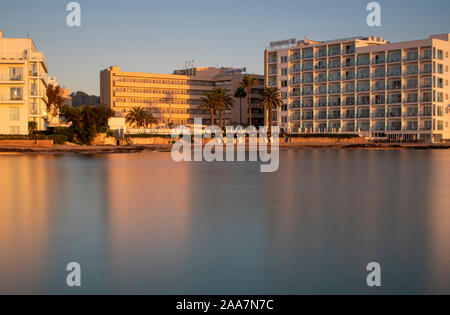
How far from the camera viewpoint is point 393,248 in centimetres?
1233

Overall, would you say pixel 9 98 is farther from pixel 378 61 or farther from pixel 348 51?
pixel 378 61

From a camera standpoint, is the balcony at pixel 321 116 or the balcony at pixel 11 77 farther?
the balcony at pixel 321 116

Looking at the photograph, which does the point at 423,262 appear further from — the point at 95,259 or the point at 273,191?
the point at 273,191

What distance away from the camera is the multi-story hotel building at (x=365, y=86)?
118 m

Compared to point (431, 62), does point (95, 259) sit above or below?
below

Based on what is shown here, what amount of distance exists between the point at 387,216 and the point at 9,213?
1258 centimetres

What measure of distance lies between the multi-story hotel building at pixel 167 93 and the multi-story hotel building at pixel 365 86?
2762 centimetres

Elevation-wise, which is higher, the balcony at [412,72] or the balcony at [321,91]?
the balcony at [412,72]

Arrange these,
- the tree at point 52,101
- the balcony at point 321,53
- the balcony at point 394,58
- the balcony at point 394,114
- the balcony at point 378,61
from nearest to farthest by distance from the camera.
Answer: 1. the tree at point 52,101
2. the balcony at point 394,58
3. the balcony at point 394,114
4. the balcony at point 378,61
5. the balcony at point 321,53

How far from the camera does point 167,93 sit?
17125 centimetres

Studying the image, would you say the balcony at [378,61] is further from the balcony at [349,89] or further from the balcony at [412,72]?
the balcony at [349,89]

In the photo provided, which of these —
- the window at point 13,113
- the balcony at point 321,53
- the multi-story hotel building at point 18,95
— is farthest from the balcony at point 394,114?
the window at point 13,113

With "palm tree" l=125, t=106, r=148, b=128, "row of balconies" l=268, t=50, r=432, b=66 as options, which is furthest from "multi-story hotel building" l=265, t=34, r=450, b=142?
"palm tree" l=125, t=106, r=148, b=128
